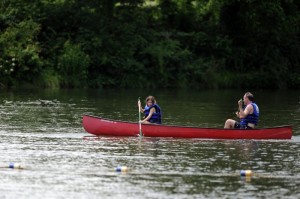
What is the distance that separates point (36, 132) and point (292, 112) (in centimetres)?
1574

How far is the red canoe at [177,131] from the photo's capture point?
30.6m

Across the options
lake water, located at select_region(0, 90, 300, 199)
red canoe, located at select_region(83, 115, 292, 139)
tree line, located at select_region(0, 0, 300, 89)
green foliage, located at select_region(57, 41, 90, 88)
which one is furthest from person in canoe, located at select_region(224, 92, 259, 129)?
green foliage, located at select_region(57, 41, 90, 88)

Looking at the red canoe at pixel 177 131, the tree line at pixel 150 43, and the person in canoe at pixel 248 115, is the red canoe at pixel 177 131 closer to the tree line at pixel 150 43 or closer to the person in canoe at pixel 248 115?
the person in canoe at pixel 248 115

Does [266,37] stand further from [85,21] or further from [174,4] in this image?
[85,21]

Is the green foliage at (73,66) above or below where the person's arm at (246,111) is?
above

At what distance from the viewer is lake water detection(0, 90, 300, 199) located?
2105cm

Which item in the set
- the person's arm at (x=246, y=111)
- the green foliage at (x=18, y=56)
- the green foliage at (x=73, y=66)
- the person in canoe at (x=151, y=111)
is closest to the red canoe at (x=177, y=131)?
the person in canoe at (x=151, y=111)

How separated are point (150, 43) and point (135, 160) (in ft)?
125

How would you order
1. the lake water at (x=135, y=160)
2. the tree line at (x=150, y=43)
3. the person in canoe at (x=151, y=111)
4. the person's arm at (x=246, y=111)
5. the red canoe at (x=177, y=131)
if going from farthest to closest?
1. the tree line at (x=150, y=43)
2. the person in canoe at (x=151, y=111)
3. the person's arm at (x=246, y=111)
4. the red canoe at (x=177, y=131)
5. the lake water at (x=135, y=160)

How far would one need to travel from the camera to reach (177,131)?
30.8m

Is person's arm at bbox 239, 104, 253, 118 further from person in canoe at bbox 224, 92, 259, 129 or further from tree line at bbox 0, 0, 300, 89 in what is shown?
tree line at bbox 0, 0, 300, 89

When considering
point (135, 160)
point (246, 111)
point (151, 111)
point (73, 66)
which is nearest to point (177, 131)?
point (151, 111)

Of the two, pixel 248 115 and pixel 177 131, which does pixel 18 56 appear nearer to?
pixel 177 131

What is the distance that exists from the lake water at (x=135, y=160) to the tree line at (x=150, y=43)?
15722 millimetres
